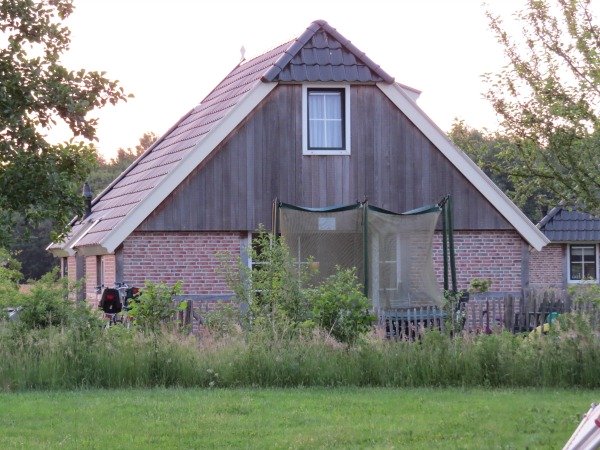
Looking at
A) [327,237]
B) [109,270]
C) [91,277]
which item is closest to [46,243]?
[91,277]

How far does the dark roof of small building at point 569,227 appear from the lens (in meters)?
41.3

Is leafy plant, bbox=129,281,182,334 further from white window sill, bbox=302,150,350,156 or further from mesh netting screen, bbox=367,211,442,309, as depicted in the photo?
white window sill, bbox=302,150,350,156

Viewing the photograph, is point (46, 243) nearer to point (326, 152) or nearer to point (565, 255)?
point (565, 255)

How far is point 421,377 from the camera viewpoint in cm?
1462

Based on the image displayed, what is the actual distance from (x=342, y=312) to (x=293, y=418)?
3.90 m

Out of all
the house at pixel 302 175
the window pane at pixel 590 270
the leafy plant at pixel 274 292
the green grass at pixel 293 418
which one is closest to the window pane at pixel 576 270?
the window pane at pixel 590 270

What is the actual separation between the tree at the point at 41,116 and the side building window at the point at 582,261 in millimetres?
32697

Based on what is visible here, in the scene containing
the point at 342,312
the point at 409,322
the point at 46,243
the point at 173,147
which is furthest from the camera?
the point at 46,243

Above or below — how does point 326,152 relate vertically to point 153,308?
above

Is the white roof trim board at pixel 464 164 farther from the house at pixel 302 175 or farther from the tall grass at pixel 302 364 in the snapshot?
the tall grass at pixel 302 364

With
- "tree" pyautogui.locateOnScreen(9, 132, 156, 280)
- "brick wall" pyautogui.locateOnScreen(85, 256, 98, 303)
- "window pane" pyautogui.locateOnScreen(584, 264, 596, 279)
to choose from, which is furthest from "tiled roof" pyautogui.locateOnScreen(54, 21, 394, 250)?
"tree" pyautogui.locateOnScreen(9, 132, 156, 280)

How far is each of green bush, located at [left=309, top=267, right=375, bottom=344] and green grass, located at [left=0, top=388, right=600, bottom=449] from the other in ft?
4.47

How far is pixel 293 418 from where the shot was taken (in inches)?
463

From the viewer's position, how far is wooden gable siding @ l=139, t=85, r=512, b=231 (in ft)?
79.4
